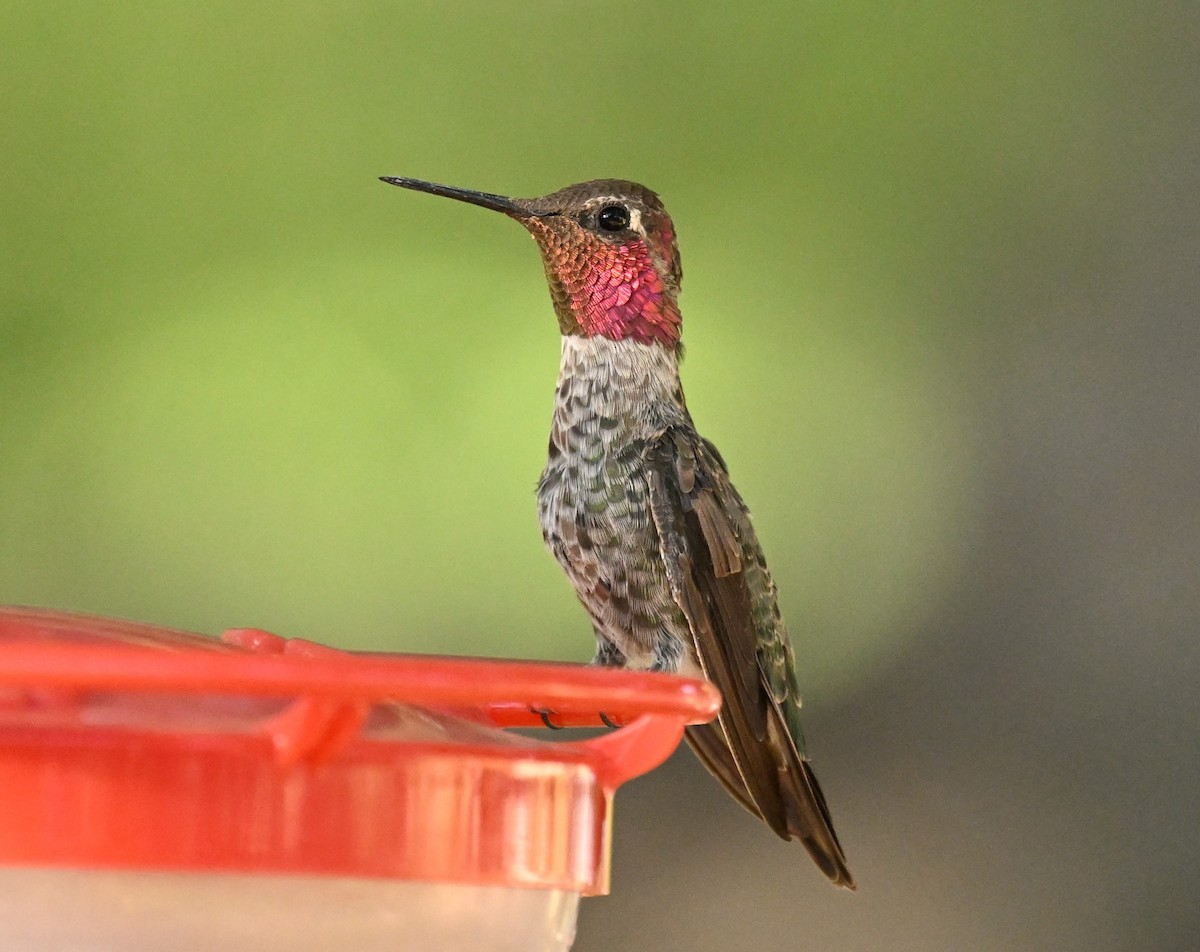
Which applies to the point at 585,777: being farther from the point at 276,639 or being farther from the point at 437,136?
the point at 437,136

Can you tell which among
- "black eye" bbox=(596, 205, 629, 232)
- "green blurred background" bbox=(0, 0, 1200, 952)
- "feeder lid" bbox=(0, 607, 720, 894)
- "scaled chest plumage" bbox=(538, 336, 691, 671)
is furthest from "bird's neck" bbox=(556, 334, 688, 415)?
"feeder lid" bbox=(0, 607, 720, 894)

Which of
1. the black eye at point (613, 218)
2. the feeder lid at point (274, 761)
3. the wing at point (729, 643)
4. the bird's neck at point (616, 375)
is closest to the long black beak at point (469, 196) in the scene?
the black eye at point (613, 218)

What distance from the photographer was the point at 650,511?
2.14 metres

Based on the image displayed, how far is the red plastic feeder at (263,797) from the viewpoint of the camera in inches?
27.3

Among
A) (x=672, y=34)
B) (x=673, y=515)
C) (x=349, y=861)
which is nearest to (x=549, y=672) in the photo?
(x=349, y=861)

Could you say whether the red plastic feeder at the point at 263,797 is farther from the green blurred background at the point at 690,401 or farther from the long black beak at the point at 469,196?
the green blurred background at the point at 690,401

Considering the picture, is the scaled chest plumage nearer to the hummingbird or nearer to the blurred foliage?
the hummingbird

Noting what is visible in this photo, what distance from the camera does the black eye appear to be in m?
2.33

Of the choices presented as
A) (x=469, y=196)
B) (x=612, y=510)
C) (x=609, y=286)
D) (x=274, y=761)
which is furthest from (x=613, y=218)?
(x=274, y=761)

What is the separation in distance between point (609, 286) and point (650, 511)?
16.5 inches

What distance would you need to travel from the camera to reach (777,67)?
326cm

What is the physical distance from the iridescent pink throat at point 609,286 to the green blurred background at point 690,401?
2.67 feet

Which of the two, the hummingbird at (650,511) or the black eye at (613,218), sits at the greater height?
the black eye at (613,218)

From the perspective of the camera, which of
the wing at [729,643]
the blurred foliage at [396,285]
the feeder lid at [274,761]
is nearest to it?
the feeder lid at [274,761]
